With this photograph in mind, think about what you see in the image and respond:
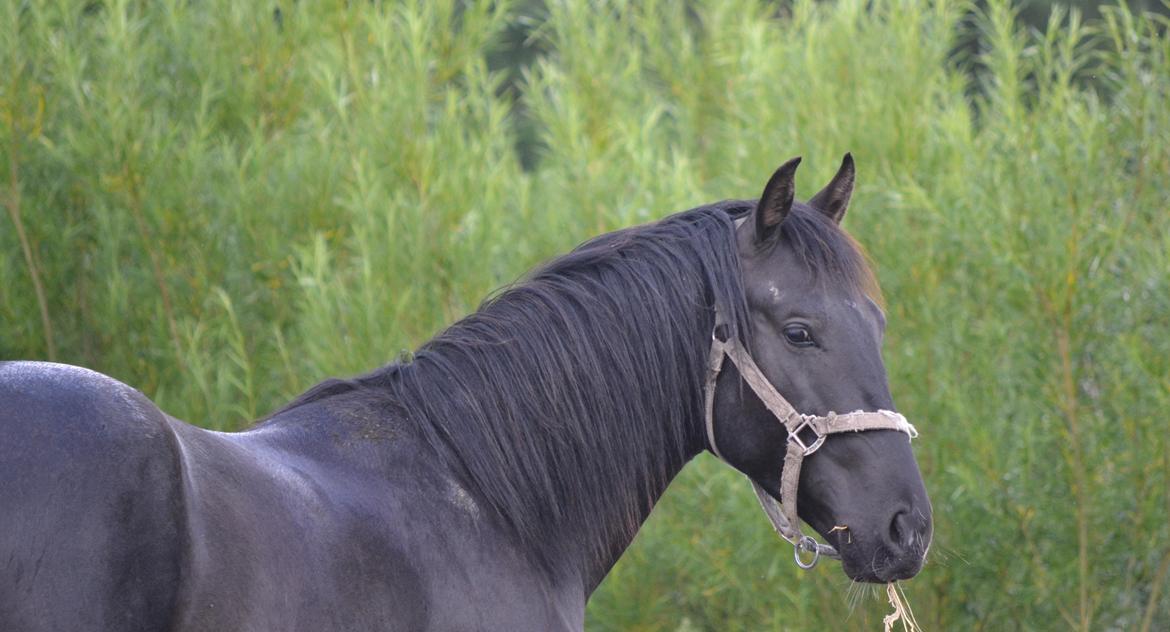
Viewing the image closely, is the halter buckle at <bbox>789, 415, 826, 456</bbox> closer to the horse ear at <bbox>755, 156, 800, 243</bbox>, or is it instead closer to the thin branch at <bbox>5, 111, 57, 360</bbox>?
the horse ear at <bbox>755, 156, 800, 243</bbox>

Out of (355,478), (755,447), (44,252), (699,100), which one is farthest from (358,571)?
(699,100)

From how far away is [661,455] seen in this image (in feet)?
8.23

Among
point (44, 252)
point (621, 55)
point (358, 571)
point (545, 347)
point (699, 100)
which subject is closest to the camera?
point (358, 571)

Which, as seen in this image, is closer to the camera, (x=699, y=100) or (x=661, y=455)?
(x=661, y=455)

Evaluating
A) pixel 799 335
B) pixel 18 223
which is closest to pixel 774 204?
pixel 799 335

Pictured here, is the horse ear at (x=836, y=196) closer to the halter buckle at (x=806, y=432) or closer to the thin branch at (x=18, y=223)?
the halter buckle at (x=806, y=432)

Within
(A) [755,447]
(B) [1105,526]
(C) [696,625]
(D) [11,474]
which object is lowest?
(C) [696,625]

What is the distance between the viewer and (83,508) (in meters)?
1.65

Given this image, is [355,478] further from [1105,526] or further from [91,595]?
[1105,526]

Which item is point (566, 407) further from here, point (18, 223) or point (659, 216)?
point (18, 223)

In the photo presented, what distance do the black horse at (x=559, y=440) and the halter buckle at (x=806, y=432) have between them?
0.02m

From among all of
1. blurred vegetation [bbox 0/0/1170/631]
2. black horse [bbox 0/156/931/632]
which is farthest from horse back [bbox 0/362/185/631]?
blurred vegetation [bbox 0/0/1170/631]

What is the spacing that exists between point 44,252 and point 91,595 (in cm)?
426

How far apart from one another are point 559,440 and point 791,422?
0.47 m
